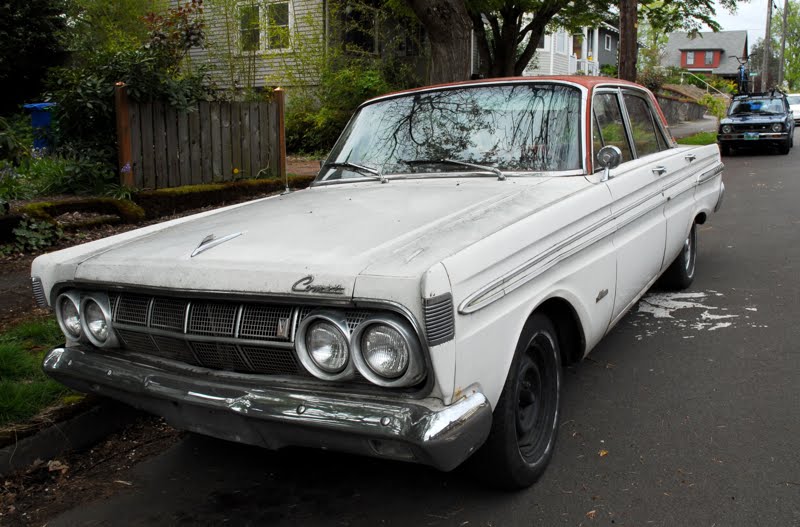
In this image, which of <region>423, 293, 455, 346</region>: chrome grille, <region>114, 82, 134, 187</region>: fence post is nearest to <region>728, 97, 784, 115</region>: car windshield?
<region>114, 82, 134, 187</region>: fence post

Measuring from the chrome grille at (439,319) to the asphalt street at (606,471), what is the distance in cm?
83

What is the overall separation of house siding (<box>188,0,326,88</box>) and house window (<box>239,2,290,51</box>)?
0.18 meters

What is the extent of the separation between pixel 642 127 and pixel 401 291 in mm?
3382

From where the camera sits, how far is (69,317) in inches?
131

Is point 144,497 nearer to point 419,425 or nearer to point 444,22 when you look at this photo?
point 419,425

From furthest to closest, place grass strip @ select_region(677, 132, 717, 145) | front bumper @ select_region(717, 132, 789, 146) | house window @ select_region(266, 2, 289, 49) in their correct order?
1. grass strip @ select_region(677, 132, 717, 145)
2. front bumper @ select_region(717, 132, 789, 146)
3. house window @ select_region(266, 2, 289, 49)

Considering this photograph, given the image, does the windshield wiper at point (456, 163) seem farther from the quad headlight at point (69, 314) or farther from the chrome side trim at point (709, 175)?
the chrome side trim at point (709, 175)

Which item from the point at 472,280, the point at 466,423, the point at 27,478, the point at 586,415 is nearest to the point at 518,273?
the point at 472,280

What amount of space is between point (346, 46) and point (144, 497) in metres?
18.7

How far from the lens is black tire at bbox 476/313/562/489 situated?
2939mm

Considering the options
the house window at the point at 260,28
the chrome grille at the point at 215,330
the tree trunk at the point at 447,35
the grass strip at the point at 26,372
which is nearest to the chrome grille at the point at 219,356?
the chrome grille at the point at 215,330

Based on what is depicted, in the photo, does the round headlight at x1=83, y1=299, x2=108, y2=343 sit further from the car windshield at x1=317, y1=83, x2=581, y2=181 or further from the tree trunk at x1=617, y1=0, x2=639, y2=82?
the tree trunk at x1=617, y1=0, x2=639, y2=82

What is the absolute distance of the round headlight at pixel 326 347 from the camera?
266 cm

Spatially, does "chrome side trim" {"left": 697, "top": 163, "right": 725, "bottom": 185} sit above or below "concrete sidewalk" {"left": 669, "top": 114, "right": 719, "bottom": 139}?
below
